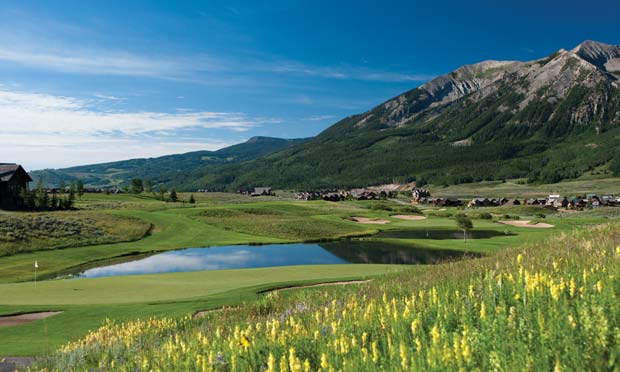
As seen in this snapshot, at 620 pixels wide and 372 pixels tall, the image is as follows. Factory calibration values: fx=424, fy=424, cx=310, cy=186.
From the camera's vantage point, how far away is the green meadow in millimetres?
19516

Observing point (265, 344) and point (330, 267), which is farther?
point (330, 267)

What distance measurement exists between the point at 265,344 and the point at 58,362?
6227 millimetres

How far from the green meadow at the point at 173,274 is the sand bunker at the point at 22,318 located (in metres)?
0.57

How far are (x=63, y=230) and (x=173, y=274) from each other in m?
34.8

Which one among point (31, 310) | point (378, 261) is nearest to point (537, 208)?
point (378, 261)

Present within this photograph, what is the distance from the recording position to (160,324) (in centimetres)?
1209

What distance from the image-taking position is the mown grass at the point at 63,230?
5323cm

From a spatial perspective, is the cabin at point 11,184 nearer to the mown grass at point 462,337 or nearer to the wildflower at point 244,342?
the mown grass at point 462,337

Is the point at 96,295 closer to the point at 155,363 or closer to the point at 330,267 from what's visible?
the point at 330,267

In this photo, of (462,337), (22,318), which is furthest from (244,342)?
(22,318)

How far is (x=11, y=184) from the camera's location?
84.9 m

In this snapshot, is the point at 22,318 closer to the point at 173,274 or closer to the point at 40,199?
the point at 173,274

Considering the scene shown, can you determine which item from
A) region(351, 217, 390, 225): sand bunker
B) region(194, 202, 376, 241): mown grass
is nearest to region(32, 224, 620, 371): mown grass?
region(194, 202, 376, 241): mown grass

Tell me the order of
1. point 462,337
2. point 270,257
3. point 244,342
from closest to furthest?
point 462,337 < point 244,342 < point 270,257
